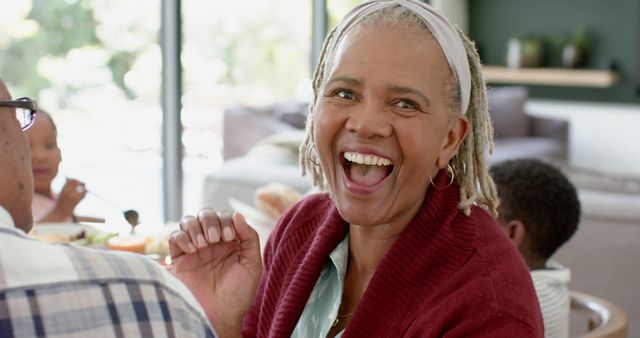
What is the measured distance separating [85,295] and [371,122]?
65cm

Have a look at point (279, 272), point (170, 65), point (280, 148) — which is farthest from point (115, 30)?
point (279, 272)

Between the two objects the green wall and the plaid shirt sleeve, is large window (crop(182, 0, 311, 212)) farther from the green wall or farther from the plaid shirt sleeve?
the plaid shirt sleeve

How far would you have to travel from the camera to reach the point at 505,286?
1346 millimetres

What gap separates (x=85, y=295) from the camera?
890 mm

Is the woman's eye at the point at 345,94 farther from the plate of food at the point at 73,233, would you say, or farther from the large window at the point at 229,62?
the large window at the point at 229,62

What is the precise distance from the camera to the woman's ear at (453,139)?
4.97ft

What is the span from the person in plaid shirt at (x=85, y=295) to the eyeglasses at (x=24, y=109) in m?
0.18

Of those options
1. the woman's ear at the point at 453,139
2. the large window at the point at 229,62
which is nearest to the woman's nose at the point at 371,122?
the woman's ear at the point at 453,139

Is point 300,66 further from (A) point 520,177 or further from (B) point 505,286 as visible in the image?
(B) point 505,286

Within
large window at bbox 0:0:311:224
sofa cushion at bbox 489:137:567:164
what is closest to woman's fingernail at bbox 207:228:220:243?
large window at bbox 0:0:311:224

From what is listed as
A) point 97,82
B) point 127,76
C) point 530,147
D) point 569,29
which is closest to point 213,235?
point 97,82

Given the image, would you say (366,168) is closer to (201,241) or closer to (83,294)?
(201,241)

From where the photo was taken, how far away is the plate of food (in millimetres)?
2410

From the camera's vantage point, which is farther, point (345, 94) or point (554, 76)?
point (554, 76)
